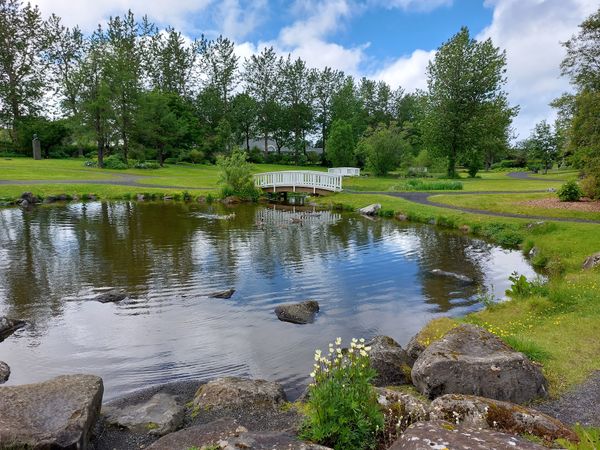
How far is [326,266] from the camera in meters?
16.0

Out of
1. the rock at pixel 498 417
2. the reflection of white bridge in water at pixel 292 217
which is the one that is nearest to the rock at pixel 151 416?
the rock at pixel 498 417

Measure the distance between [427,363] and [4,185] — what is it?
1413 inches

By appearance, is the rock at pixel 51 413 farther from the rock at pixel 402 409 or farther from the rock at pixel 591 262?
the rock at pixel 591 262

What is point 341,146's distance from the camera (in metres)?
63.3

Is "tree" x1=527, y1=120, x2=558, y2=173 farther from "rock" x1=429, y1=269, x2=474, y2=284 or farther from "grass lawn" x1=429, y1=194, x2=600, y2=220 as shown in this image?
"rock" x1=429, y1=269, x2=474, y2=284

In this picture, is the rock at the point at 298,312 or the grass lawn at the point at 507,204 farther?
the grass lawn at the point at 507,204

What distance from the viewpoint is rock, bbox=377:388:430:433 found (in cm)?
511

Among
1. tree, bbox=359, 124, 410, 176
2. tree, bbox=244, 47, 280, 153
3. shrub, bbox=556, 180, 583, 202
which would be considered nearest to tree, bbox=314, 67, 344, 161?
tree, bbox=244, 47, 280, 153

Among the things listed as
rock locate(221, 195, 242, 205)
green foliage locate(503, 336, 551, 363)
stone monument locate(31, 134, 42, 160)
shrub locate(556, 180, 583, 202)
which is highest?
stone monument locate(31, 134, 42, 160)

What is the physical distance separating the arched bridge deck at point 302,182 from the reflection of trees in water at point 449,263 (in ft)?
41.6

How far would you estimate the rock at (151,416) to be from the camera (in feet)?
20.1

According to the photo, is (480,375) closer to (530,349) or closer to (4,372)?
(530,349)

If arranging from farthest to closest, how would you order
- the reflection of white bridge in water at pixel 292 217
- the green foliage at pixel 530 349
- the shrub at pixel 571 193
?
the shrub at pixel 571 193 → the reflection of white bridge in water at pixel 292 217 → the green foliage at pixel 530 349

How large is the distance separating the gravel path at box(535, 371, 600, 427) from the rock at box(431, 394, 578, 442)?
833 mm
